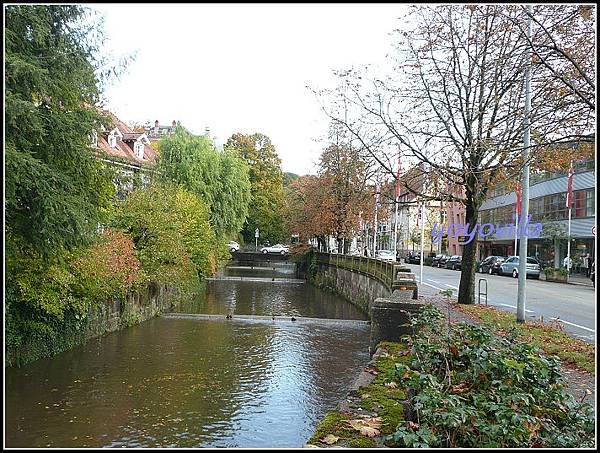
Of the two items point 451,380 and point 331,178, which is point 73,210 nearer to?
point 451,380

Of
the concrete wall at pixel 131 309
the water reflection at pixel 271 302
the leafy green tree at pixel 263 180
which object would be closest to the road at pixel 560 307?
the water reflection at pixel 271 302

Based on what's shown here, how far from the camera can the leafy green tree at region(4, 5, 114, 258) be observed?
36.2ft

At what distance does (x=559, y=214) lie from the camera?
5022 cm

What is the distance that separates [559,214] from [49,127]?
4651 cm

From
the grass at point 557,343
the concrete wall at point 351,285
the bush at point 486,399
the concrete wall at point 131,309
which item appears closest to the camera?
the bush at point 486,399

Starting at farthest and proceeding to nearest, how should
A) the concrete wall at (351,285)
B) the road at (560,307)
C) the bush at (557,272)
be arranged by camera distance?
the bush at (557,272), the concrete wall at (351,285), the road at (560,307)

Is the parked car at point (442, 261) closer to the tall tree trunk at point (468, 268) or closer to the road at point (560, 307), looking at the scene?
the road at point (560, 307)

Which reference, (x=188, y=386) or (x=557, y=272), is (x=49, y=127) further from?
(x=557, y=272)

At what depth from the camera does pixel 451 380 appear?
5.28m

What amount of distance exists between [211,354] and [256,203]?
158 ft

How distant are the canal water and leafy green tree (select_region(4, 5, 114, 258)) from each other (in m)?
3.44

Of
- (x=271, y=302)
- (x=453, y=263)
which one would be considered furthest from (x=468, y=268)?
(x=453, y=263)

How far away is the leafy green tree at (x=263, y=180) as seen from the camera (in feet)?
214

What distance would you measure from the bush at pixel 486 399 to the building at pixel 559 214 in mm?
34402
